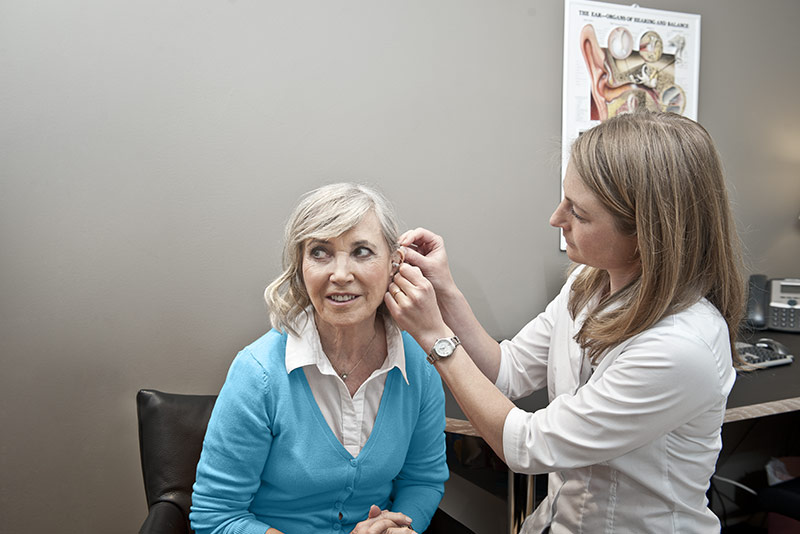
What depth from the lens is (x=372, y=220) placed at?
4.17 feet

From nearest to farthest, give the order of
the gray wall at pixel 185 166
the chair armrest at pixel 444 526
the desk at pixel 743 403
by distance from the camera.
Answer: the chair armrest at pixel 444 526
the desk at pixel 743 403
the gray wall at pixel 185 166

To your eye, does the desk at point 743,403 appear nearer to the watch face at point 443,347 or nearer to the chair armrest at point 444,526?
the chair armrest at point 444,526

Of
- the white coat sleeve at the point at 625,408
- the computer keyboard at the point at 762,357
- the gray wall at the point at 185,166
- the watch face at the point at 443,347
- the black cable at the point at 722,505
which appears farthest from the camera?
the black cable at the point at 722,505

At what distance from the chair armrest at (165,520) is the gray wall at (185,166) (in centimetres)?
52

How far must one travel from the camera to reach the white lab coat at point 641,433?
3.39 ft

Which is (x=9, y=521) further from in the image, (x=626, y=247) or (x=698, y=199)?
(x=698, y=199)

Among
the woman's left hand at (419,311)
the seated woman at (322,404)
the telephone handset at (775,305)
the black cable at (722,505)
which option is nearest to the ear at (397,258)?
the seated woman at (322,404)

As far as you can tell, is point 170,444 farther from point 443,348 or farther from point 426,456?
point 443,348

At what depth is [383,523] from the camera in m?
1.20

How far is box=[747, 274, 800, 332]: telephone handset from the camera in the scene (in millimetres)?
2533

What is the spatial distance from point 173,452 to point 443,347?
2.86ft

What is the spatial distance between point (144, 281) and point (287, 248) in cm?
78

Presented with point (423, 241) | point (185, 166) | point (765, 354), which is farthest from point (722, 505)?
point (185, 166)

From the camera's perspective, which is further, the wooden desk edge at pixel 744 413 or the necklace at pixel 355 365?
the wooden desk edge at pixel 744 413
